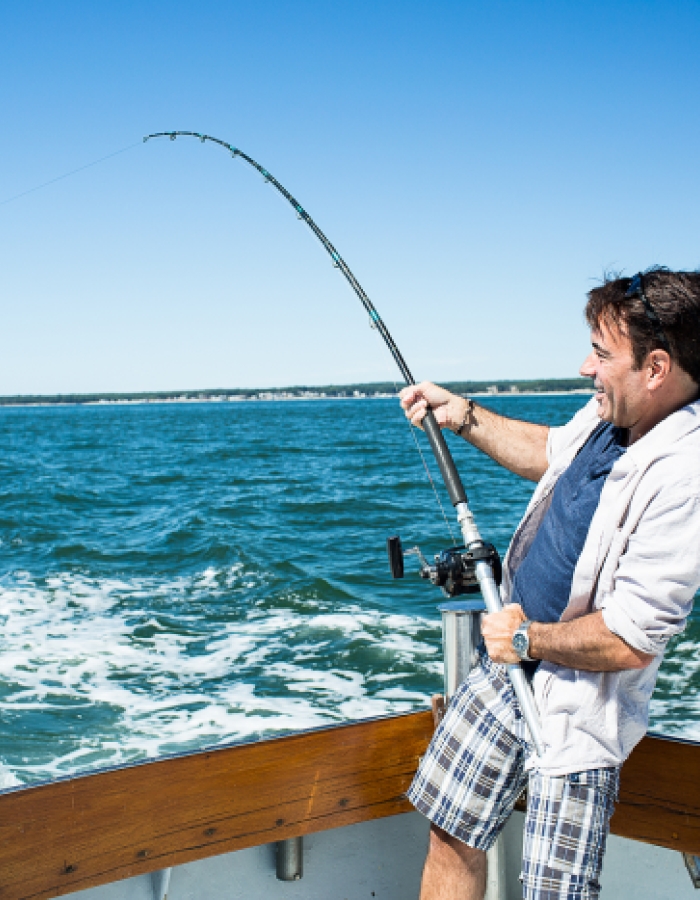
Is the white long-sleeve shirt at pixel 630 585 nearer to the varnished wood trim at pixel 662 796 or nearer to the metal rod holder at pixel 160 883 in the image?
the varnished wood trim at pixel 662 796

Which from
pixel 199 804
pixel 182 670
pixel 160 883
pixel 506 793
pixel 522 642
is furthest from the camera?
pixel 182 670

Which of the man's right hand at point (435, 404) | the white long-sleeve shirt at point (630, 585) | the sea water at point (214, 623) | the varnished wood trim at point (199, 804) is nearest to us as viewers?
the white long-sleeve shirt at point (630, 585)

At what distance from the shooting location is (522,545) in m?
1.82

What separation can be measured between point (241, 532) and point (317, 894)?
9.13 meters

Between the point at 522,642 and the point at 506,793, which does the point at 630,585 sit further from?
the point at 506,793

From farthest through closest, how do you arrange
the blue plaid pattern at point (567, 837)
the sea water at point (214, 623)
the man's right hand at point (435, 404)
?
the sea water at point (214, 623) → the man's right hand at point (435, 404) → the blue plaid pattern at point (567, 837)

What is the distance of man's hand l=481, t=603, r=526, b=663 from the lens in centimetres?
160

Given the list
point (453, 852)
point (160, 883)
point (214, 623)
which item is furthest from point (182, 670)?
point (453, 852)

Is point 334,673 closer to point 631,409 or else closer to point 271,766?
point 271,766

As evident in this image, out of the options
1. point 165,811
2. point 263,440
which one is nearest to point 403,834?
point 165,811

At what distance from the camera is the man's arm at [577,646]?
4.81 ft

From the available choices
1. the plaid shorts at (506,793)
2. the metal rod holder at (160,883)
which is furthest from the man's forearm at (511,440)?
the metal rod holder at (160,883)

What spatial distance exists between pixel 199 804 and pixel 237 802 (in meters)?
0.09

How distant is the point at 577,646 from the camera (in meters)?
1.50
